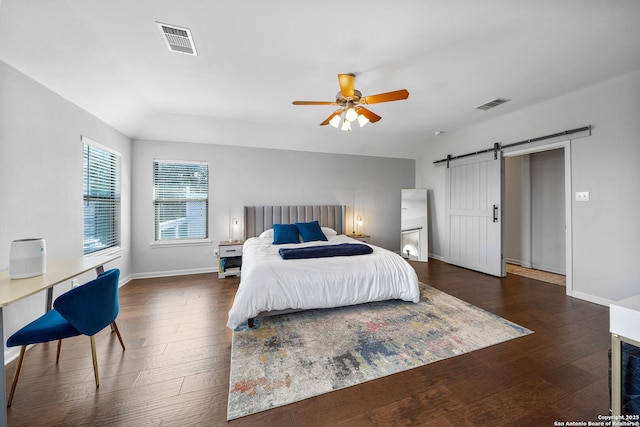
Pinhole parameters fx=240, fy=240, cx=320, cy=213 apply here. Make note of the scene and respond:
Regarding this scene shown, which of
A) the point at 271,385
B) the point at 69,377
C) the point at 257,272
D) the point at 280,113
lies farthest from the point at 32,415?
the point at 280,113

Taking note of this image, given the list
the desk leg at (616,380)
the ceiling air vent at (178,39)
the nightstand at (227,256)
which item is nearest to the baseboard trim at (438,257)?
the nightstand at (227,256)

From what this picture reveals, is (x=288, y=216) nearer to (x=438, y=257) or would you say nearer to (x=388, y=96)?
(x=388, y=96)

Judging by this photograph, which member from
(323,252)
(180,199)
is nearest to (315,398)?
(323,252)

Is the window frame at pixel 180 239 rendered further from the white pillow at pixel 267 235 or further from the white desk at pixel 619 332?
the white desk at pixel 619 332

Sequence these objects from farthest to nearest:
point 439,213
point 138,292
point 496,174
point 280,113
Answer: point 439,213
point 496,174
point 280,113
point 138,292

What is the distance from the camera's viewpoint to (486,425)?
1.43 metres

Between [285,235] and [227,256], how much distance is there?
116cm

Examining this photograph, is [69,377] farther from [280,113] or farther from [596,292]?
[596,292]

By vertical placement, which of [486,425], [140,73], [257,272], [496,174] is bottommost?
[486,425]

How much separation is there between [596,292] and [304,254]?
390 centimetres

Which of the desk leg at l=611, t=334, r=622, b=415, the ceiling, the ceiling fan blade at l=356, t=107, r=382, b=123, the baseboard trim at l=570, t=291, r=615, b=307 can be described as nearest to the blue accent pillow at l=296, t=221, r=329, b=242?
the ceiling

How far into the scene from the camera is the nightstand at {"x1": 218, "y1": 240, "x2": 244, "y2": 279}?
4.37 m

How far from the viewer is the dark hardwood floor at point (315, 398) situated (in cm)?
149

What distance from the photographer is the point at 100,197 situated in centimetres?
346
